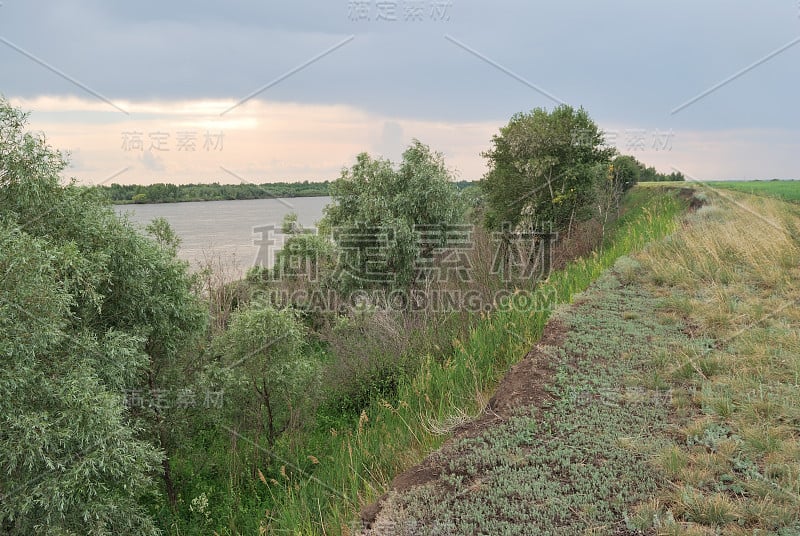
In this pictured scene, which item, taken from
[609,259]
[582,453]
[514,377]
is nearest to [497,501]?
[582,453]

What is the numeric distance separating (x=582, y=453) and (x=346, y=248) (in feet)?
63.8

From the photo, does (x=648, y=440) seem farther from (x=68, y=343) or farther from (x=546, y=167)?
(x=546, y=167)

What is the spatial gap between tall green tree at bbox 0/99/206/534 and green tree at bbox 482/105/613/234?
1756cm

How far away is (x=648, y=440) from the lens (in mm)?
4324

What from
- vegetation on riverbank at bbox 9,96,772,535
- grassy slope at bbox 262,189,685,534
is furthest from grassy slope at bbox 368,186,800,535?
vegetation on riverbank at bbox 9,96,772,535

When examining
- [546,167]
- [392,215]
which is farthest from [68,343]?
[546,167]

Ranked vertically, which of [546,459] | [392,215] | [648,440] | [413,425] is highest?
[392,215]

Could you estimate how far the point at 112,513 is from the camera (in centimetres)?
723

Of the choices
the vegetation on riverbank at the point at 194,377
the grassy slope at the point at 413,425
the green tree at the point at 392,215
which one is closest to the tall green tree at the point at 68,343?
the vegetation on riverbank at the point at 194,377

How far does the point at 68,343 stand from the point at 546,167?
21229 mm

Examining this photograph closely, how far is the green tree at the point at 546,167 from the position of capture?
24531 millimetres

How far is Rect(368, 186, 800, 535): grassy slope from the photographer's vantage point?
3.46 m

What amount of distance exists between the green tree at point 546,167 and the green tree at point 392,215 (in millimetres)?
4038

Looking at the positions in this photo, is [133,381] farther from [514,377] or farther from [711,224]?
[711,224]
